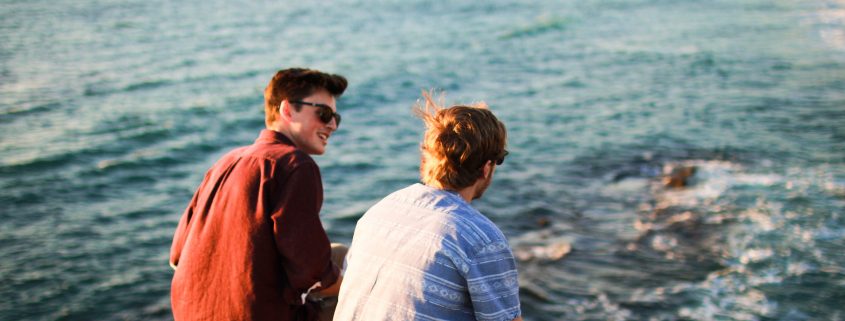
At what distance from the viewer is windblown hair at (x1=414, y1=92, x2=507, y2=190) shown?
9.04 feet

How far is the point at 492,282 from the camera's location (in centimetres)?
259

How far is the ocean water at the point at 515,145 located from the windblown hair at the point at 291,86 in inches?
133

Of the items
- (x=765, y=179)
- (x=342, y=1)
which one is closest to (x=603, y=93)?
(x=765, y=179)

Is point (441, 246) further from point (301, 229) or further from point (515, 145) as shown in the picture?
point (515, 145)

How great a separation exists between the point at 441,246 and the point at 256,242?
1.02 m

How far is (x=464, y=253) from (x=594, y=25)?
2325 cm

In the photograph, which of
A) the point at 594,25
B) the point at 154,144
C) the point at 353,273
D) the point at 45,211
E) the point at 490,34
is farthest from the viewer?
the point at 594,25

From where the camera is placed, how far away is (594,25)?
24.7 m

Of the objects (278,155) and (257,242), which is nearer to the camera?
(257,242)

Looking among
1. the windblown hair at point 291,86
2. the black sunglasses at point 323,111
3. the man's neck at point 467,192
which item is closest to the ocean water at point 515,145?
the black sunglasses at point 323,111

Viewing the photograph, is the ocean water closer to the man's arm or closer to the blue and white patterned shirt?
the man's arm

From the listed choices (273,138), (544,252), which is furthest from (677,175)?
(273,138)

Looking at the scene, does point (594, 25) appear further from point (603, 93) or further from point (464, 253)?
point (464, 253)

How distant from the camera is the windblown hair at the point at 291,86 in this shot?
384cm
